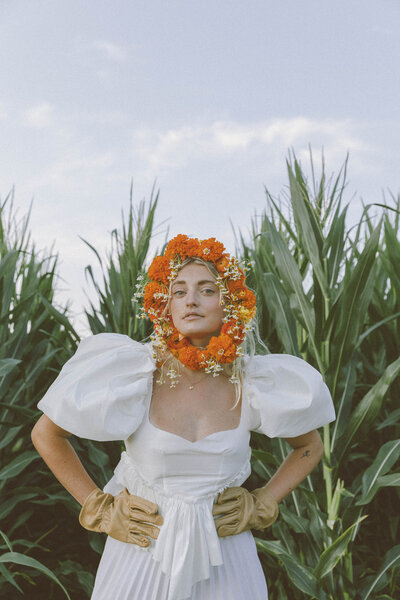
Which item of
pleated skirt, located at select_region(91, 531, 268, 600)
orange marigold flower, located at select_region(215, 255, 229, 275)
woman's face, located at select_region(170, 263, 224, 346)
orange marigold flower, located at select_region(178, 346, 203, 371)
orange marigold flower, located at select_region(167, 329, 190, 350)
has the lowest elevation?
pleated skirt, located at select_region(91, 531, 268, 600)

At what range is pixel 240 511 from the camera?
1.40 m

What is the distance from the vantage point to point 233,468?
1.40 metres

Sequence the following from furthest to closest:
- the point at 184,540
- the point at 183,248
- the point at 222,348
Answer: the point at 183,248, the point at 222,348, the point at 184,540

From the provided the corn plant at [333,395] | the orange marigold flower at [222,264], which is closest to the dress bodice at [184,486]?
the orange marigold flower at [222,264]

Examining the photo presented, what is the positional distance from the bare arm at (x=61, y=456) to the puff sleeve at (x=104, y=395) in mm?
79

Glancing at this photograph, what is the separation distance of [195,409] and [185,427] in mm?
55

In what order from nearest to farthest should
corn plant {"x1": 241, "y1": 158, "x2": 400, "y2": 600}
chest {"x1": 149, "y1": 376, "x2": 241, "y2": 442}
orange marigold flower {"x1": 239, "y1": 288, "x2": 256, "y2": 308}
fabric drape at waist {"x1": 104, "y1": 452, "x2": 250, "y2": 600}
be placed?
fabric drape at waist {"x1": 104, "y1": 452, "x2": 250, "y2": 600}, chest {"x1": 149, "y1": 376, "x2": 241, "y2": 442}, orange marigold flower {"x1": 239, "y1": 288, "x2": 256, "y2": 308}, corn plant {"x1": 241, "y1": 158, "x2": 400, "y2": 600}

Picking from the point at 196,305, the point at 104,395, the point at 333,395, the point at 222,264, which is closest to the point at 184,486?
the point at 104,395

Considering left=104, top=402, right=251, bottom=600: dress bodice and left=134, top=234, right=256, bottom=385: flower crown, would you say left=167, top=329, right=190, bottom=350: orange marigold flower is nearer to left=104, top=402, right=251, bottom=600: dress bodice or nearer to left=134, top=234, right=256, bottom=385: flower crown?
left=134, top=234, right=256, bottom=385: flower crown

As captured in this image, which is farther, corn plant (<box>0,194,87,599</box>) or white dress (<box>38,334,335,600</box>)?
corn plant (<box>0,194,87,599</box>)

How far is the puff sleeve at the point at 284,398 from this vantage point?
145 centimetres

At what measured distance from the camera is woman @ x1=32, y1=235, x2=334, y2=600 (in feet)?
4.40

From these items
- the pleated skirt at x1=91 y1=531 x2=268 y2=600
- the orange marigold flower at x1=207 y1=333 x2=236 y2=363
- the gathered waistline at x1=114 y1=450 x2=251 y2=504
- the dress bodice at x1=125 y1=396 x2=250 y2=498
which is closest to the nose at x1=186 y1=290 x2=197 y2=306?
the orange marigold flower at x1=207 y1=333 x2=236 y2=363

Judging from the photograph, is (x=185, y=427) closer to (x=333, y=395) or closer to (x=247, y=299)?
(x=247, y=299)
